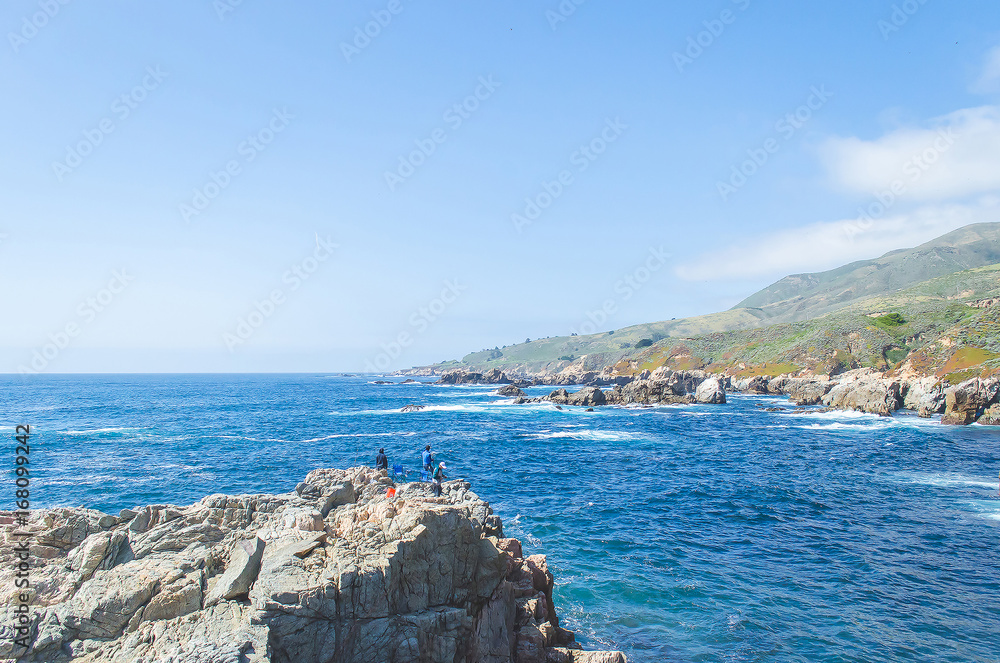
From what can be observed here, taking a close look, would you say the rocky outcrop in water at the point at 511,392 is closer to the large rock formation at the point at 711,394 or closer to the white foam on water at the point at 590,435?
the large rock formation at the point at 711,394

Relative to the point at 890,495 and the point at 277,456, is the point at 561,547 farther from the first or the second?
the point at 277,456

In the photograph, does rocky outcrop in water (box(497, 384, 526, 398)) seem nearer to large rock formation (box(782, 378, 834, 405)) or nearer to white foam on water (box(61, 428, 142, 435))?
large rock formation (box(782, 378, 834, 405))

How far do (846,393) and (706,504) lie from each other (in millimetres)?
71364

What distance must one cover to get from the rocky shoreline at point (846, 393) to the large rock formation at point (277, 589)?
76569 mm

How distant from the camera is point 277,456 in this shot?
49.5m

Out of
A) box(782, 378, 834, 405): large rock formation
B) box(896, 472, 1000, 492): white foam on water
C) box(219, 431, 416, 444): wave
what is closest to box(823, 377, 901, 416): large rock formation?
box(782, 378, 834, 405): large rock formation

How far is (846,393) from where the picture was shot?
88.0m

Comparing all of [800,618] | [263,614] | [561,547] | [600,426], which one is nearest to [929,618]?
[800,618]

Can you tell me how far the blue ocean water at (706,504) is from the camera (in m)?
18.1

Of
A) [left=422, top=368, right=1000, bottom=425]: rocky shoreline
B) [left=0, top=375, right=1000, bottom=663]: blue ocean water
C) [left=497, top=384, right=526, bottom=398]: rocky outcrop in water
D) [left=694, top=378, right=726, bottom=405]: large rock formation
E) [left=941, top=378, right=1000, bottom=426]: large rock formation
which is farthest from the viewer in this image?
[left=497, top=384, right=526, bottom=398]: rocky outcrop in water

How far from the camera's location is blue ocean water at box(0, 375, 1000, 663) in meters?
18.1

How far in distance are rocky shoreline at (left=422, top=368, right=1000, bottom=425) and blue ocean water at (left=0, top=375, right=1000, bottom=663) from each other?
238 inches

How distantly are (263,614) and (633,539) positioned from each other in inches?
797

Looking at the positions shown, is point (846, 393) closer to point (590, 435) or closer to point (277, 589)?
point (590, 435)
